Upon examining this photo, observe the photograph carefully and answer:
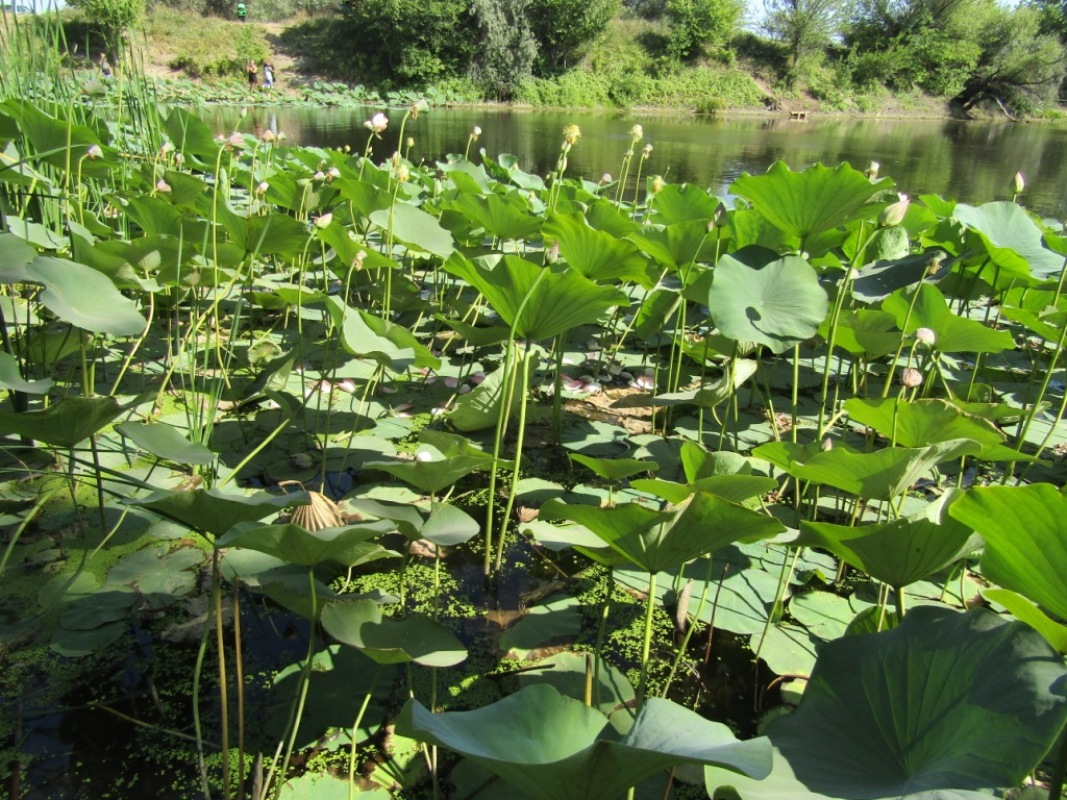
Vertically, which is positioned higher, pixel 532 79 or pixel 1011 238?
pixel 532 79

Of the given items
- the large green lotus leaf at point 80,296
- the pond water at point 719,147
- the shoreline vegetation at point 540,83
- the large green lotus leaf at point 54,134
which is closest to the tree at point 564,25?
the shoreline vegetation at point 540,83

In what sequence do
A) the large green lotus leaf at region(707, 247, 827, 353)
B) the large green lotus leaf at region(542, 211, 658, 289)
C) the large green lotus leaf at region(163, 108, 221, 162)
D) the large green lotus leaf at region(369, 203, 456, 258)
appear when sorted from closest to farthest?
1. the large green lotus leaf at region(707, 247, 827, 353)
2. the large green lotus leaf at region(542, 211, 658, 289)
3. the large green lotus leaf at region(369, 203, 456, 258)
4. the large green lotus leaf at region(163, 108, 221, 162)

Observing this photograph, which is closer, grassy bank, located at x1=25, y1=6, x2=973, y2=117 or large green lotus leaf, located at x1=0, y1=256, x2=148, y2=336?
large green lotus leaf, located at x1=0, y1=256, x2=148, y2=336

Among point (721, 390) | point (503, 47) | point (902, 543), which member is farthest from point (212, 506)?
point (503, 47)

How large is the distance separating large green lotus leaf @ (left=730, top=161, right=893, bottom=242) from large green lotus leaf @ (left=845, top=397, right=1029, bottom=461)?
1.44 feet

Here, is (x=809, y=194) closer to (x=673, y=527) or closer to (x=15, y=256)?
(x=673, y=527)

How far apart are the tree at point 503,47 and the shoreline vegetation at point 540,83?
27 centimetres

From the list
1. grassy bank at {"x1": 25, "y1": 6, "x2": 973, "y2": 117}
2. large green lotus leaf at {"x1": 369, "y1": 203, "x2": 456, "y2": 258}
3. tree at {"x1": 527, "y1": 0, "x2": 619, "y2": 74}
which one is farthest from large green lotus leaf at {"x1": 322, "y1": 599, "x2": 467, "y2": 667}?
tree at {"x1": 527, "y1": 0, "x2": 619, "y2": 74}

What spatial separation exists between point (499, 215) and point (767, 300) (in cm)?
85

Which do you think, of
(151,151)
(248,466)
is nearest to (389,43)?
(151,151)

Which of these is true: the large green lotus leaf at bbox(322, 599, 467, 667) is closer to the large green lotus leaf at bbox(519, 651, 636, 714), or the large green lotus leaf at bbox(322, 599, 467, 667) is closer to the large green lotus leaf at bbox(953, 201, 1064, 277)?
the large green lotus leaf at bbox(519, 651, 636, 714)

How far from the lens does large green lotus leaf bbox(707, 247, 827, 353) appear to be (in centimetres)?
136

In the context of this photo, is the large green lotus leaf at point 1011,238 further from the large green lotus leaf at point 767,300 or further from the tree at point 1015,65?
the tree at point 1015,65

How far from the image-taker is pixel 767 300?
145 cm
